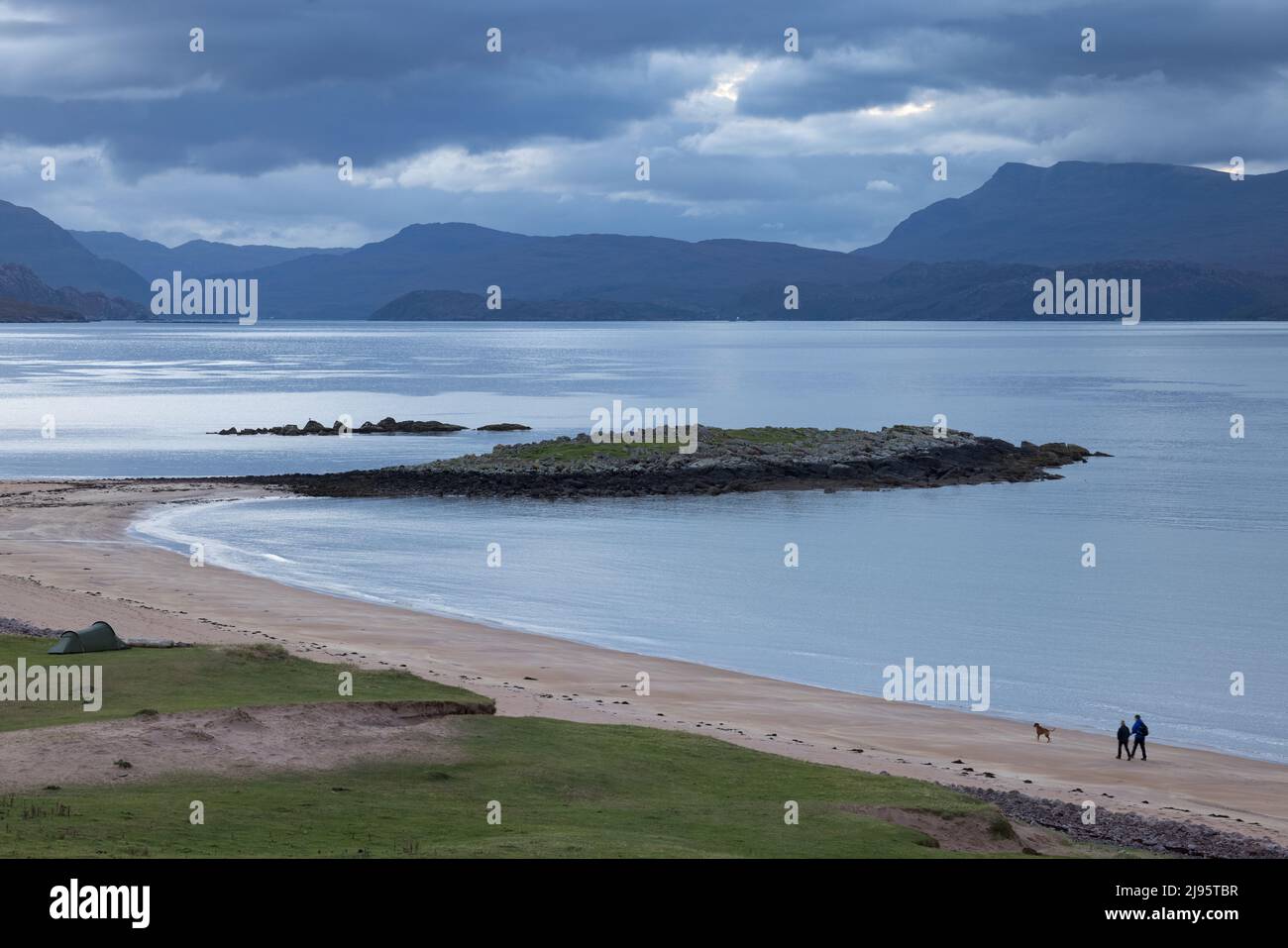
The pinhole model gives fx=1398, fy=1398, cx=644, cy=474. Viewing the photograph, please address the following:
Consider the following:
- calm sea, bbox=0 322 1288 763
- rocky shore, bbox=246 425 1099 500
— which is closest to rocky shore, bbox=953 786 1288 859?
calm sea, bbox=0 322 1288 763

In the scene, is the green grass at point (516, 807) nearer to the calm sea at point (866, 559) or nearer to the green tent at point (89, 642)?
the green tent at point (89, 642)

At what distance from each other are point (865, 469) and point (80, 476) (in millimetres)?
42757

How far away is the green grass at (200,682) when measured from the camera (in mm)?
21922

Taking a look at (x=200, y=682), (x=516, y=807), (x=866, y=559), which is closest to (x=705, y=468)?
(x=866, y=559)

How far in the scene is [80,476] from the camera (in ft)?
248

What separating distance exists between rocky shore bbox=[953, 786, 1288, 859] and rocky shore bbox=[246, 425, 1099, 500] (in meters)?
49.0

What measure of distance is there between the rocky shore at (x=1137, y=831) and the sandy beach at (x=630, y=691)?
745 mm

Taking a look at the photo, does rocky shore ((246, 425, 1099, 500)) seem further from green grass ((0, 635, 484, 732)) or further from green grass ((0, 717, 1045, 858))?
green grass ((0, 717, 1045, 858))

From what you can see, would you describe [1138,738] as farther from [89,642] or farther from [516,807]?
[89,642]

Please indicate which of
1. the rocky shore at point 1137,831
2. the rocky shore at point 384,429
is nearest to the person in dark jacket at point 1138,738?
the rocky shore at point 1137,831

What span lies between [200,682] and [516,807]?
8.65m

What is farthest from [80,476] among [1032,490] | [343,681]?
[343,681]

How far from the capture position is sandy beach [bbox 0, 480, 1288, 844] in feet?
80.7
